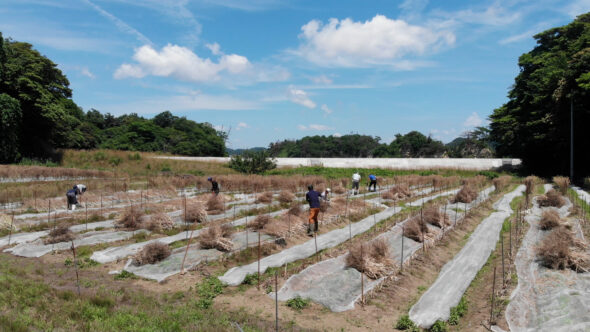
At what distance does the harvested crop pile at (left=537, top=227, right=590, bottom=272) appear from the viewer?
7.17 meters

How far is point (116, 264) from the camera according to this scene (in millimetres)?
8336

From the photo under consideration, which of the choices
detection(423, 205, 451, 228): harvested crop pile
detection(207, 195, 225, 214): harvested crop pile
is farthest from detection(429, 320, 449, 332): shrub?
detection(207, 195, 225, 214): harvested crop pile

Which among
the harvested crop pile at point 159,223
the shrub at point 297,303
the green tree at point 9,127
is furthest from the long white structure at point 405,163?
the shrub at point 297,303

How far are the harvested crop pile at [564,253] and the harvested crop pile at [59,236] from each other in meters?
11.5

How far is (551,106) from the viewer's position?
28.7 m

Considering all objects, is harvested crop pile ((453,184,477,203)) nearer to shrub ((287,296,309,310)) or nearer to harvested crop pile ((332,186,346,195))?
harvested crop pile ((332,186,346,195))

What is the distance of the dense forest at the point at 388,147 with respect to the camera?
59.8 meters

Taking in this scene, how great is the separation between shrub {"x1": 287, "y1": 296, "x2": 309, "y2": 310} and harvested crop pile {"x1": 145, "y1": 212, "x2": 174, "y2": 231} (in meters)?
6.32

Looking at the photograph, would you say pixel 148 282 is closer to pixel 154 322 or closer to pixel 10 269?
pixel 154 322

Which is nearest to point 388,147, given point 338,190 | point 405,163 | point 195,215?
point 405,163

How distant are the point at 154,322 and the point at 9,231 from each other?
8.74 metres

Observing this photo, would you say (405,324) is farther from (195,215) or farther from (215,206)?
(215,206)

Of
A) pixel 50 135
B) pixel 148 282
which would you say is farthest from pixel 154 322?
pixel 50 135

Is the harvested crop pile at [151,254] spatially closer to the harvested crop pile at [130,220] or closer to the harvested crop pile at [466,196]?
the harvested crop pile at [130,220]
